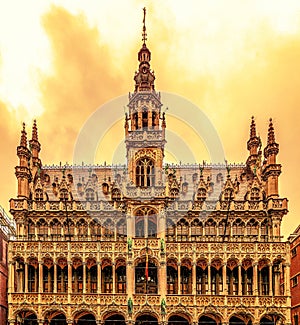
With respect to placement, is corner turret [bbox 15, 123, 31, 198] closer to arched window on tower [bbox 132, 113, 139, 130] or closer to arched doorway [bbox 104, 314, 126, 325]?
arched window on tower [bbox 132, 113, 139, 130]

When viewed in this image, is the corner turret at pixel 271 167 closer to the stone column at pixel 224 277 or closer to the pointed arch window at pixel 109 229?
the stone column at pixel 224 277

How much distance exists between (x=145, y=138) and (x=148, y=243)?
1401 cm

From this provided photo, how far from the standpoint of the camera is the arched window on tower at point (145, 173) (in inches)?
2901

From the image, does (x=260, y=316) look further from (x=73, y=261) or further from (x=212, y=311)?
(x=73, y=261)

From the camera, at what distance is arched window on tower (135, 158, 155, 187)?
7369 centimetres

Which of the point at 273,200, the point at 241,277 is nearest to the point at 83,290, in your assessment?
the point at 241,277

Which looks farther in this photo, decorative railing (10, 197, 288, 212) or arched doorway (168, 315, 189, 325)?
decorative railing (10, 197, 288, 212)

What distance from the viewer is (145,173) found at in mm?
73562

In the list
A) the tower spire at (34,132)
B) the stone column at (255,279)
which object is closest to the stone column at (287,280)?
the stone column at (255,279)

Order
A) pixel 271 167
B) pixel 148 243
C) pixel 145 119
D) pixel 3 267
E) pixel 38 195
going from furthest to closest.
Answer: pixel 3 267 → pixel 145 119 → pixel 38 195 → pixel 271 167 → pixel 148 243

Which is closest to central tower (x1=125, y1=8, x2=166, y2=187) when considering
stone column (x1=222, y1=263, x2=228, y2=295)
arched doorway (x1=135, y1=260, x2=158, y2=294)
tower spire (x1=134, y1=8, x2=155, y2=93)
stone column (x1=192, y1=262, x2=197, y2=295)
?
tower spire (x1=134, y1=8, x2=155, y2=93)

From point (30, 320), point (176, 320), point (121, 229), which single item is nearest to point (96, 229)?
point (121, 229)

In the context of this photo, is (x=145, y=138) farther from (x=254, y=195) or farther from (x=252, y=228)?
(x=252, y=228)

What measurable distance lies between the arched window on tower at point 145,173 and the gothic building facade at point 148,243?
13 cm
